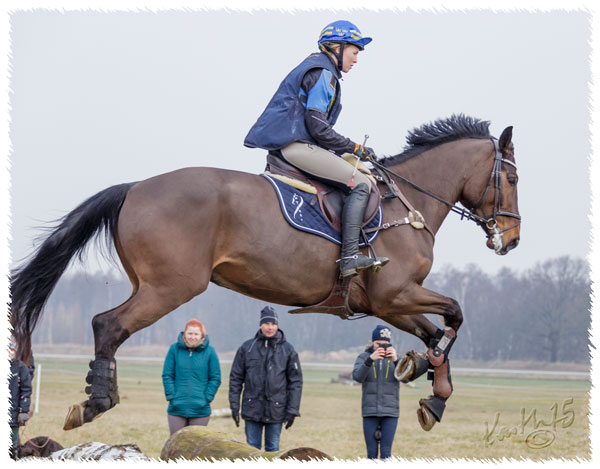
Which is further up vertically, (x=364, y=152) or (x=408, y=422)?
(x=364, y=152)

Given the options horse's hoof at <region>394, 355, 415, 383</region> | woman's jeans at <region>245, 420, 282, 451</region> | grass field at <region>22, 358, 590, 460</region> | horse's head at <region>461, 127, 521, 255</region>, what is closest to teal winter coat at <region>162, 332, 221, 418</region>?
woman's jeans at <region>245, 420, 282, 451</region>

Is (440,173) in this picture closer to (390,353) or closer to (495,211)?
(495,211)

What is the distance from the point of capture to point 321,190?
6801 millimetres

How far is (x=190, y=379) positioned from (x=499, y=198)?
4.43m

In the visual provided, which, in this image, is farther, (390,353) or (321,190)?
(390,353)

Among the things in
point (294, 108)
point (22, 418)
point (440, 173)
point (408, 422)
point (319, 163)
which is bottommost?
point (408, 422)

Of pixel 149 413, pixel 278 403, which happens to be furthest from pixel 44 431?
pixel 278 403

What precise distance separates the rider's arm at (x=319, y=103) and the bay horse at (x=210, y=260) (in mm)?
680

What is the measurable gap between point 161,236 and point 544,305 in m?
45.6

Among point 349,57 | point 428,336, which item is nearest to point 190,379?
point 428,336

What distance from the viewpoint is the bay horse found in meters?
5.98

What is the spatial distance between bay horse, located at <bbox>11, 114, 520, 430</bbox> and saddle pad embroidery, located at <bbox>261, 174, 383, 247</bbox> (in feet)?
0.20

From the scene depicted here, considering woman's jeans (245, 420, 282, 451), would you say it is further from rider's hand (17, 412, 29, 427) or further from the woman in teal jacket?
rider's hand (17, 412, 29, 427)

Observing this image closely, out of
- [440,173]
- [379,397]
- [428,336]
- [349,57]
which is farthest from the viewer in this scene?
[379,397]
